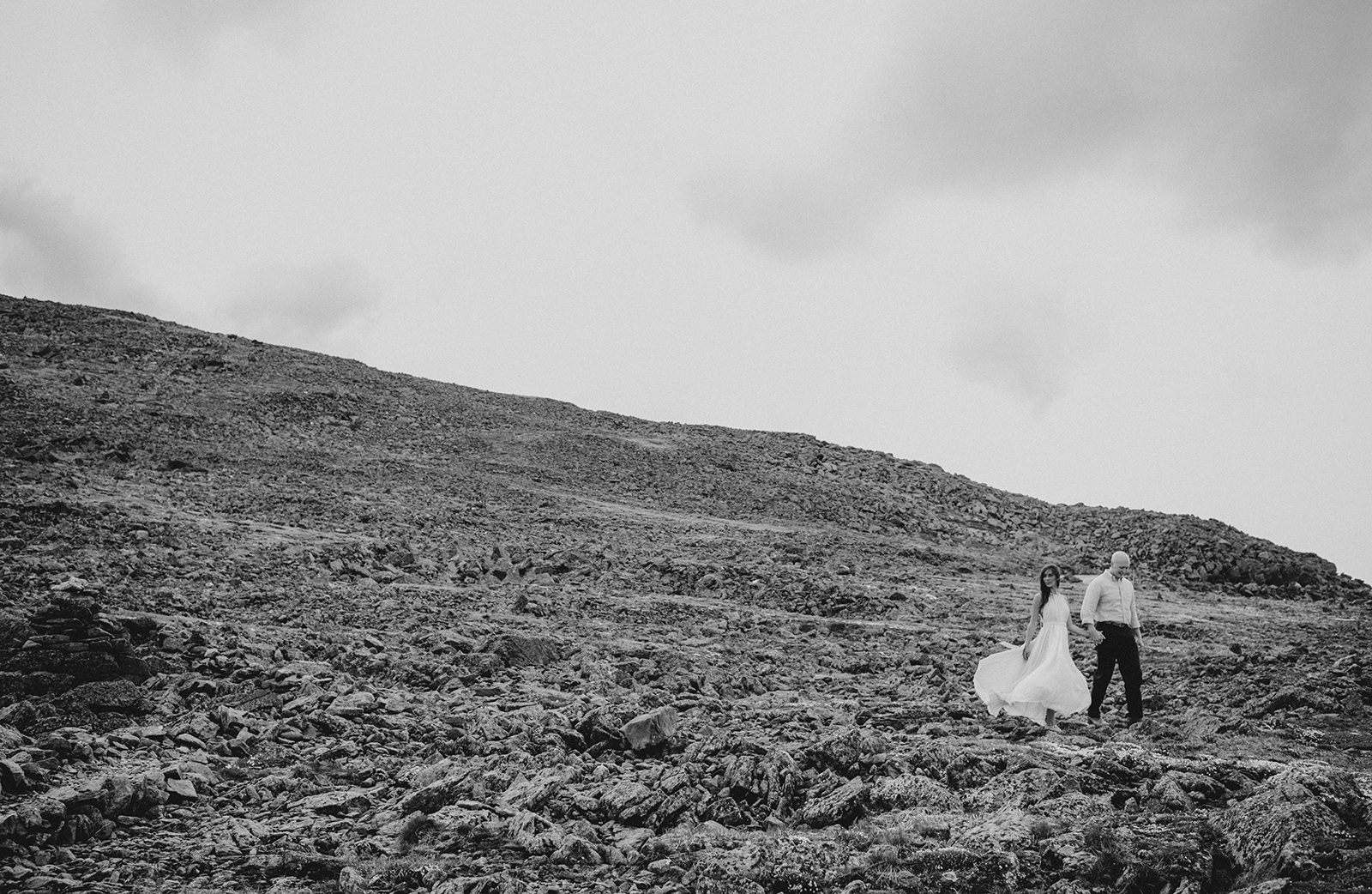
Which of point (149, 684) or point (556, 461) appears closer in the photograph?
point (149, 684)

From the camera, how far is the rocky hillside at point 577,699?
6.24 metres

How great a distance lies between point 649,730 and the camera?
8602mm

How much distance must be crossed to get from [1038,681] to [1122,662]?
3.70 feet

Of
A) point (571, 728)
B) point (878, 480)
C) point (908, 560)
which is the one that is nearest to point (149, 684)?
point (571, 728)

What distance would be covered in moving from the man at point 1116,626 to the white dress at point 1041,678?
0.33 m

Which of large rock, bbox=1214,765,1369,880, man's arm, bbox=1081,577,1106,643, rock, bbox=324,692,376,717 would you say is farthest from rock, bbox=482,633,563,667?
large rock, bbox=1214,765,1369,880

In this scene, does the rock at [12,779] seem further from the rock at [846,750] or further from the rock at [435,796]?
the rock at [846,750]

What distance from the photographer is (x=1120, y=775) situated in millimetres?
7266

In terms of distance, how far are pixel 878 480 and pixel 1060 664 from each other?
23.9 metres

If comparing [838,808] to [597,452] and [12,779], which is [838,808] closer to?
[12,779]

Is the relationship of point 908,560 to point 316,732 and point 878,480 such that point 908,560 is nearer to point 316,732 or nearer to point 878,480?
point 878,480

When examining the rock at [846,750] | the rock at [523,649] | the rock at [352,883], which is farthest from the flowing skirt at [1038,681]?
the rock at [352,883]

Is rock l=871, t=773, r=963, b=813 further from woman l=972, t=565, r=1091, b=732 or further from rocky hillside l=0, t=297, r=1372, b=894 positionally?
woman l=972, t=565, r=1091, b=732

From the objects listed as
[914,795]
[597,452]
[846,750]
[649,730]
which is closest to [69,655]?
[649,730]
